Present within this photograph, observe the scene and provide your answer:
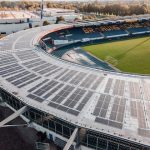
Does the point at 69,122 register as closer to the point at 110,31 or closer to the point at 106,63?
the point at 106,63

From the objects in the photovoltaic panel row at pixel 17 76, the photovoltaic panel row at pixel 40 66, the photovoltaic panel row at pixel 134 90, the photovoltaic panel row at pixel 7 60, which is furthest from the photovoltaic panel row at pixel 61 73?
the photovoltaic panel row at pixel 134 90

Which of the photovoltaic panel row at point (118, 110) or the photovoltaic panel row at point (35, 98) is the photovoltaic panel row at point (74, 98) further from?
the photovoltaic panel row at point (118, 110)

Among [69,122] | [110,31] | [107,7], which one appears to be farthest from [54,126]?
[107,7]

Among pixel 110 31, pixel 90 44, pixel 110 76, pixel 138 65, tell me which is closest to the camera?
pixel 110 76

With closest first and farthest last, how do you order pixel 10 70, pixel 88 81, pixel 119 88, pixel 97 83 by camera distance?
pixel 119 88
pixel 97 83
pixel 88 81
pixel 10 70

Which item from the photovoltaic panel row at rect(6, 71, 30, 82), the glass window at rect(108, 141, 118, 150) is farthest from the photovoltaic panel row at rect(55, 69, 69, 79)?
the glass window at rect(108, 141, 118, 150)

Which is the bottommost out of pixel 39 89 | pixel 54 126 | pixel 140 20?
pixel 54 126

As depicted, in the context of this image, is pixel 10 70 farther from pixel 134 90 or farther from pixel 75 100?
pixel 134 90

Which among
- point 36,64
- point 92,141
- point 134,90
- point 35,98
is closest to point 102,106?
point 92,141
